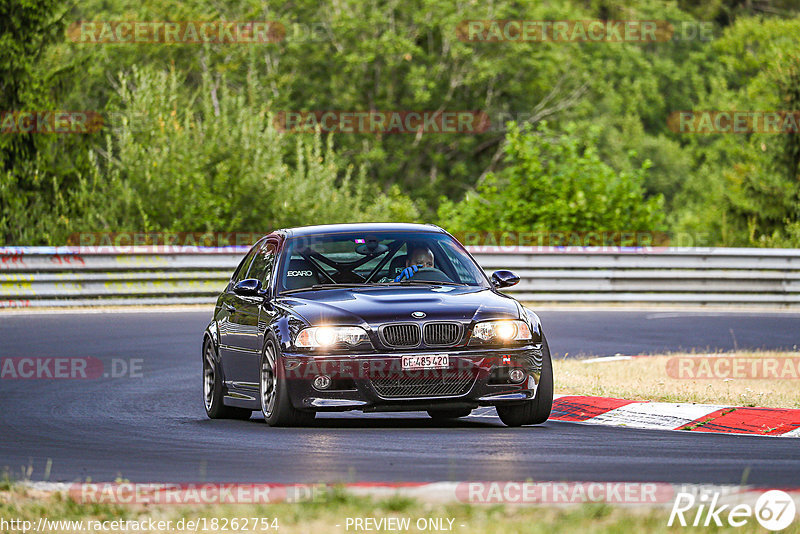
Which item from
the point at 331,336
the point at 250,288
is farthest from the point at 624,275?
the point at 331,336

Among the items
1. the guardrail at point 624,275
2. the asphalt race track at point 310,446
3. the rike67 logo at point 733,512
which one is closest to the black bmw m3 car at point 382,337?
the asphalt race track at point 310,446

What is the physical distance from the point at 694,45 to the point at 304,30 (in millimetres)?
31950

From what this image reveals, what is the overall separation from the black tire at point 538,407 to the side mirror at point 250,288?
203 cm

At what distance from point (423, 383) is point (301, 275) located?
1645 millimetres

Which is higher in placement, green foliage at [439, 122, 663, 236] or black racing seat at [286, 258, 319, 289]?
black racing seat at [286, 258, 319, 289]

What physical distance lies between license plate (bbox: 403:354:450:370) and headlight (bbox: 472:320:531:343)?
28cm

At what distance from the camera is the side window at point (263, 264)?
38.0ft

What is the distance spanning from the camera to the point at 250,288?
1120cm

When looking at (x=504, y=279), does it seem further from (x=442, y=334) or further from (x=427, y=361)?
(x=427, y=361)

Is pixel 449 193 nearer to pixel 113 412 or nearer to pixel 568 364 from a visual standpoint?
pixel 568 364

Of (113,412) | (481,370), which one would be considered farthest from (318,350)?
(113,412)

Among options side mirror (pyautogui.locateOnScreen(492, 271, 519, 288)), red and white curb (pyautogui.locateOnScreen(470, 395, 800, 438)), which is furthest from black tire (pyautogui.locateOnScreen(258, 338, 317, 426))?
red and white curb (pyautogui.locateOnScreen(470, 395, 800, 438))

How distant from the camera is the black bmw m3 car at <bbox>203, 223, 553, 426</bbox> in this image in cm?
998

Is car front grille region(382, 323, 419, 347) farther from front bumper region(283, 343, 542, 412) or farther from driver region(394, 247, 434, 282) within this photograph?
driver region(394, 247, 434, 282)
